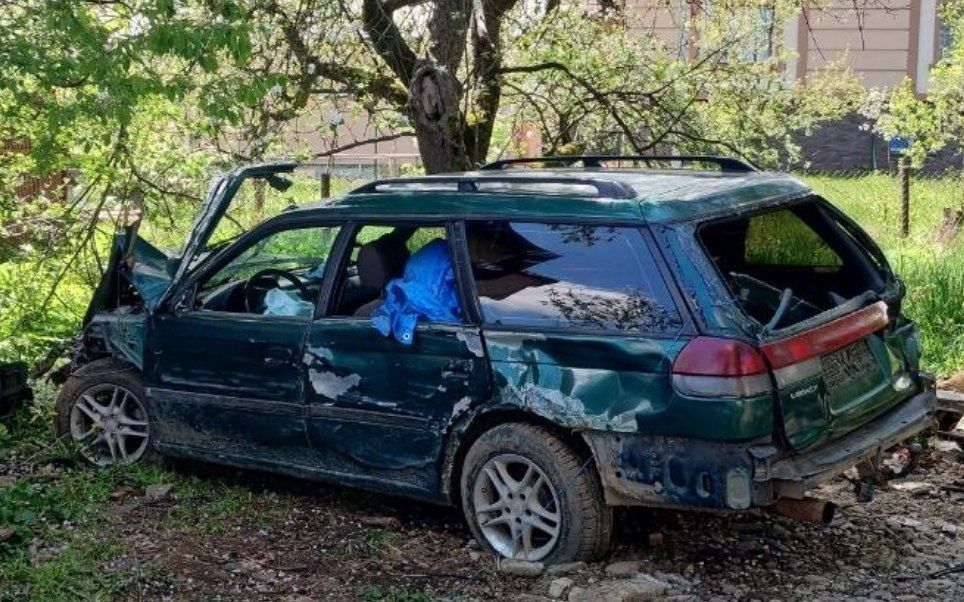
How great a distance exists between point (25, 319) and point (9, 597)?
18.4ft

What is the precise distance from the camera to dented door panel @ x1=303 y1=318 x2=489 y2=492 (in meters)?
5.50

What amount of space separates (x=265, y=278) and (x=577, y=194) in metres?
2.03

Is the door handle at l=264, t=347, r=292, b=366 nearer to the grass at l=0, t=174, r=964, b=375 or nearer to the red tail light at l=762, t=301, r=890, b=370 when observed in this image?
the red tail light at l=762, t=301, r=890, b=370

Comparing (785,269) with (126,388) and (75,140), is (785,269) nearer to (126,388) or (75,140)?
(126,388)

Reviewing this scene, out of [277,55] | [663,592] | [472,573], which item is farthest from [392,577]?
[277,55]

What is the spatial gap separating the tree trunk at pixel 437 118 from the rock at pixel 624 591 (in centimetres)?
450

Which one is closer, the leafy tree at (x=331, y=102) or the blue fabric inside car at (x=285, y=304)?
the blue fabric inside car at (x=285, y=304)

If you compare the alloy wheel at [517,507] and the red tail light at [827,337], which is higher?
the red tail light at [827,337]

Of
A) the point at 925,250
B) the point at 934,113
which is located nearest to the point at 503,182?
the point at 925,250

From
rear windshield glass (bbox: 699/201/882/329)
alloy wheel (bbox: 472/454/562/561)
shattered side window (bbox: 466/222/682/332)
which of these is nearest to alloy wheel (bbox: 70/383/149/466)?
alloy wheel (bbox: 472/454/562/561)

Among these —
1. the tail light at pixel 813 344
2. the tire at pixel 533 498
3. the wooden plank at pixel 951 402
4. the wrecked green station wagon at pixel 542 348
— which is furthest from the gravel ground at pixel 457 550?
the tail light at pixel 813 344

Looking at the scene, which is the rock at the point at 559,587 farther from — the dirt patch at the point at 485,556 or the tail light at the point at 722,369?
the tail light at the point at 722,369

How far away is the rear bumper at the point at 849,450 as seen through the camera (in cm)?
491

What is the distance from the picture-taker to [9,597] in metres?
5.14
